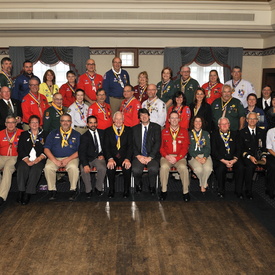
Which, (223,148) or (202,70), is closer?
(223,148)

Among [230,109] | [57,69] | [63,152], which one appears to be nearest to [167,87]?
[230,109]

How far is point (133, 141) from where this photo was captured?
17.0 ft

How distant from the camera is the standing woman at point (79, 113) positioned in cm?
549

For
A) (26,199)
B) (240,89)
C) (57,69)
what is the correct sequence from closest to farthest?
(26,199) < (240,89) < (57,69)

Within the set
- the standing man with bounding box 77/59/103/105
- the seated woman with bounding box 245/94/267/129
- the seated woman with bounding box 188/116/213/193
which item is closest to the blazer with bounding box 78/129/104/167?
the standing man with bounding box 77/59/103/105

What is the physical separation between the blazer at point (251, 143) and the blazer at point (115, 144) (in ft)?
5.70

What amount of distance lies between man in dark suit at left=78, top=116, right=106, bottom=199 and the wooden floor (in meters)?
0.36

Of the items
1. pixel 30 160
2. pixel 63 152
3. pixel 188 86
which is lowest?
pixel 30 160

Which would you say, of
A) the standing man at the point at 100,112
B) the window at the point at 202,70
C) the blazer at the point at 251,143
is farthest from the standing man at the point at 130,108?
the window at the point at 202,70

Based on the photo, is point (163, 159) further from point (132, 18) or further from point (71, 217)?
point (132, 18)

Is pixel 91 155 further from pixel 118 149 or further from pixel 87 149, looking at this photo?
pixel 118 149

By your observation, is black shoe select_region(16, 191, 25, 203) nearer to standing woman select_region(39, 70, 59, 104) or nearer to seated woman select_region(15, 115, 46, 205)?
seated woman select_region(15, 115, 46, 205)

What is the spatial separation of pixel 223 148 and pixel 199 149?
0.36m

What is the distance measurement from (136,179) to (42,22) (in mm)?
4762
